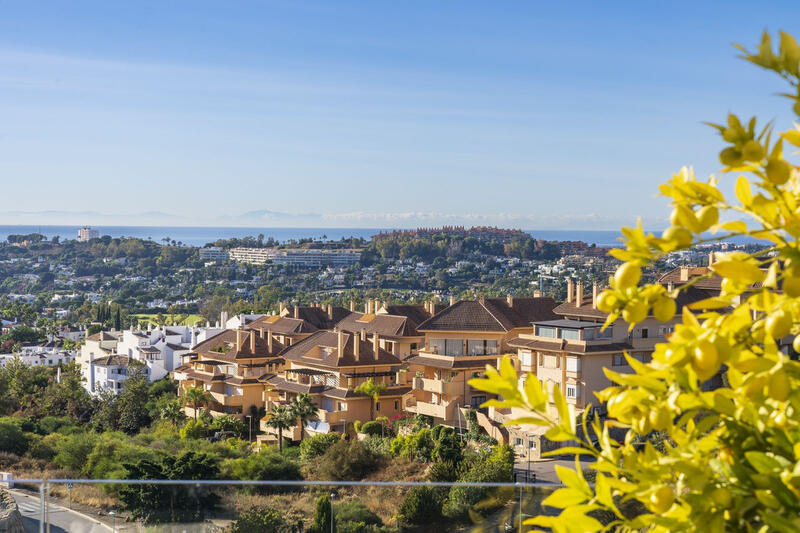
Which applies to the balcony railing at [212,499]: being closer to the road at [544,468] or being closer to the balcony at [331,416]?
the road at [544,468]

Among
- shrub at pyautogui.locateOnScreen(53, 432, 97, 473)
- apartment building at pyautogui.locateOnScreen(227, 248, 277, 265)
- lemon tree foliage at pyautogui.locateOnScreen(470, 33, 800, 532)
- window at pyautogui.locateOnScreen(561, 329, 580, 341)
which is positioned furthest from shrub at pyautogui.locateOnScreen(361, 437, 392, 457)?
apartment building at pyautogui.locateOnScreen(227, 248, 277, 265)

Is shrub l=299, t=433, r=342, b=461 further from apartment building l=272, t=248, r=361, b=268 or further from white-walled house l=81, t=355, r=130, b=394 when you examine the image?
apartment building l=272, t=248, r=361, b=268

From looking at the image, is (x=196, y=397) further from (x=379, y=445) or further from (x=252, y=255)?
(x=252, y=255)

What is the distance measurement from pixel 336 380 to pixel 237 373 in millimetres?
4413

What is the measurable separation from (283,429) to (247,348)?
5461 millimetres

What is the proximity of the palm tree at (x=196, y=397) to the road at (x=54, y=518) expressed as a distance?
19.4 meters

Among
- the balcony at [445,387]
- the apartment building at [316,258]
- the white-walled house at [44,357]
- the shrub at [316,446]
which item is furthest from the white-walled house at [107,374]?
the apartment building at [316,258]

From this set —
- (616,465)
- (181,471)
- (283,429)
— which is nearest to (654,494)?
(616,465)

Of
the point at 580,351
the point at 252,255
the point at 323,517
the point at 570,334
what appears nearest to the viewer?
the point at 323,517

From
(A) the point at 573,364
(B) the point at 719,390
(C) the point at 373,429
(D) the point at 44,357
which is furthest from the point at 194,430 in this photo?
(B) the point at 719,390

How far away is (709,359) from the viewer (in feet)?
2.27

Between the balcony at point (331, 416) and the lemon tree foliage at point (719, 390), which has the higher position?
the lemon tree foliage at point (719, 390)

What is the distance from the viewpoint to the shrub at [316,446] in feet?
53.9

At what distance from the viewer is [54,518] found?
11.5 ft
